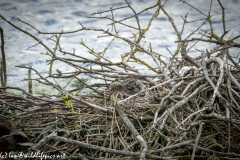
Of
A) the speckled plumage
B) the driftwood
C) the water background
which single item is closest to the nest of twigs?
the driftwood

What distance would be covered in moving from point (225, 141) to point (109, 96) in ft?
3.34

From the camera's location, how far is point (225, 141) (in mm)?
3096

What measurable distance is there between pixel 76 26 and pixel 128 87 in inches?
259

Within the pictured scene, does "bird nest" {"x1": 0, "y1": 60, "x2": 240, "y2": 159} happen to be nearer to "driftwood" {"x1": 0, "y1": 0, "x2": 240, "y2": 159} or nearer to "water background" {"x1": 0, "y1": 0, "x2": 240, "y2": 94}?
"driftwood" {"x1": 0, "y1": 0, "x2": 240, "y2": 159}

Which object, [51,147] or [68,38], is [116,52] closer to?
[68,38]

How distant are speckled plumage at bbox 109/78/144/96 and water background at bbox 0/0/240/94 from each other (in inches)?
129

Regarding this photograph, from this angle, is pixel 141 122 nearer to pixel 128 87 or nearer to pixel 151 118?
pixel 151 118

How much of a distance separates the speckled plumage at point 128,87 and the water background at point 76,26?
3.27 m

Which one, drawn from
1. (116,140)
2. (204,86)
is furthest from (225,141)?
(116,140)

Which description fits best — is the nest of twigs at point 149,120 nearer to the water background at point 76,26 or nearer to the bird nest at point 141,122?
the bird nest at point 141,122

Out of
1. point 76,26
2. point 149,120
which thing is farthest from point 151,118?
point 76,26

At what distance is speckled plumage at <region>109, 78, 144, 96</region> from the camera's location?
3803 millimetres

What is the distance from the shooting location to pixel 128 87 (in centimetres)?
384

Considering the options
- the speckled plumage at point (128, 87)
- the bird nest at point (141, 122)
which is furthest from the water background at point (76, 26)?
the bird nest at point (141, 122)
